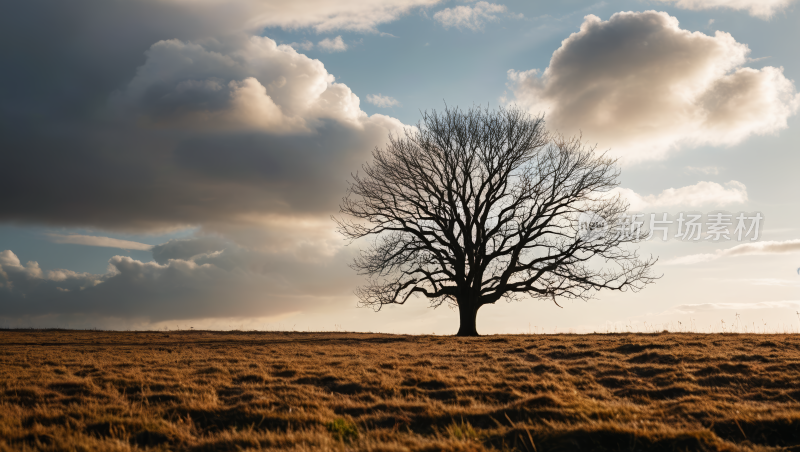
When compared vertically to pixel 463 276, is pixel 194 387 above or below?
below

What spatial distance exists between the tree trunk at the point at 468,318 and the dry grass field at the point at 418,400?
29.6 ft

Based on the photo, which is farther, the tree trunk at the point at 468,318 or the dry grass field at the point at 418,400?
the tree trunk at the point at 468,318

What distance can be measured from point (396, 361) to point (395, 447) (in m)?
7.10

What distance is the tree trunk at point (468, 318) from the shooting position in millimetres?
23188

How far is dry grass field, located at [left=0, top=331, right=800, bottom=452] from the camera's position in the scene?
5.38 m

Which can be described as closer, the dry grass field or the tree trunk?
the dry grass field

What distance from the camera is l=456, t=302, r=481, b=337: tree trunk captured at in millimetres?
23188

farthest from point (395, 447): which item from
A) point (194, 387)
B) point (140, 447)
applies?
point (194, 387)

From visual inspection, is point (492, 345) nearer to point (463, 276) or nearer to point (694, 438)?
point (463, 276)

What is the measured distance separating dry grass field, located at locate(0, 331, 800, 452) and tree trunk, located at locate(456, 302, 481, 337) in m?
9.04

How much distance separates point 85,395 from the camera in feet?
27.4

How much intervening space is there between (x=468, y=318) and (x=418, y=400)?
16133 mm

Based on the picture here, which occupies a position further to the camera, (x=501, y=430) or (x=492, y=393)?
(x=492, y=393)

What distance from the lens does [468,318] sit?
2319cm
